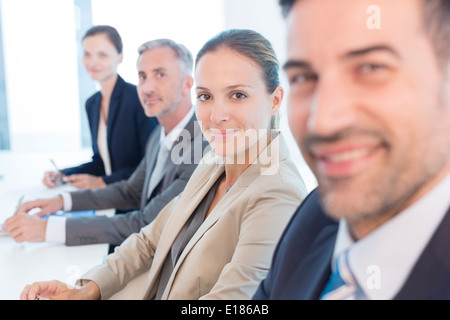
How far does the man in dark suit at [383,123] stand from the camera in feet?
1.49

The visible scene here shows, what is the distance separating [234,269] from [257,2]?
4136 mm

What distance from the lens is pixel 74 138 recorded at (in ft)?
17.5

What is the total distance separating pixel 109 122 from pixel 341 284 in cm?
216

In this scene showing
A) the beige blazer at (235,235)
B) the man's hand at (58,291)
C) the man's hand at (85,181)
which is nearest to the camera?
the beige blazer at (235,235)

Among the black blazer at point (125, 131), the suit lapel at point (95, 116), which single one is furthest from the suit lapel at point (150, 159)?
the suit lapel at point (95, 116)

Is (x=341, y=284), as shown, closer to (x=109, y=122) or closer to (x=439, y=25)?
(x=439, y=25)

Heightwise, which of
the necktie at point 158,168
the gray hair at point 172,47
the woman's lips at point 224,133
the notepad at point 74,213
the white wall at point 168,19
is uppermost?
the white wall at point 168,19

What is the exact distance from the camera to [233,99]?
115 cm

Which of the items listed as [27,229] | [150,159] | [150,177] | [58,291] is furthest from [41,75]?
[58,291]

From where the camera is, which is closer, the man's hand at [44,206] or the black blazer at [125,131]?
the man's hand at [44,206]

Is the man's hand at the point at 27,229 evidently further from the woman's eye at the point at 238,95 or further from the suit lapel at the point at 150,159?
the woman's eye at the point at 238,95

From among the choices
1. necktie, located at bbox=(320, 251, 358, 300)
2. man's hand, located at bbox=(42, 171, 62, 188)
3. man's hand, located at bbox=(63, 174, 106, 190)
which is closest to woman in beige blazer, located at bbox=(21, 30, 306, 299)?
necktie, located at bbox=(320, 251, 358, 300)

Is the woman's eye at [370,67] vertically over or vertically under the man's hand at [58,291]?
over

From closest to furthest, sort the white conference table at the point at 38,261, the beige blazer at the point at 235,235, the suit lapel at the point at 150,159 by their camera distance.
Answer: the beige blazer at the point at 235,235, the white conference table at the point at 38,261, the suit lapel at the point at 150,159
